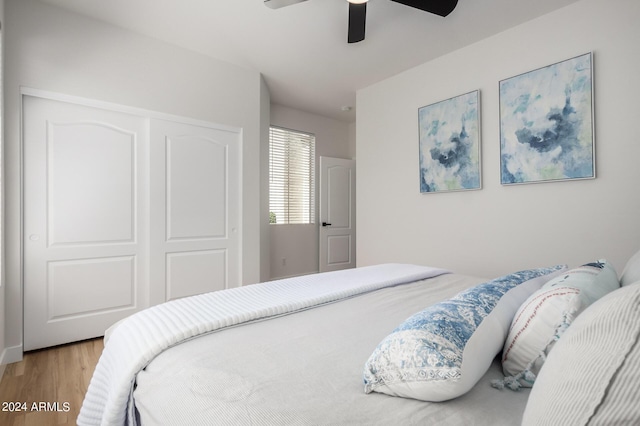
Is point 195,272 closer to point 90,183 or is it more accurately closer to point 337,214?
point 90,183

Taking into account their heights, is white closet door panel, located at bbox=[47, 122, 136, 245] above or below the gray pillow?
above

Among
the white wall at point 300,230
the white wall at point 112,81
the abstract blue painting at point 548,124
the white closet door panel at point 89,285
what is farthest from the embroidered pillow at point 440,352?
the white wall at point 300,230

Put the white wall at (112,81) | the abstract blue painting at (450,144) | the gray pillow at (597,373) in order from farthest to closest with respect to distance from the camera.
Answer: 1. the abstract blue painting at (450,144)
2. the white wall at (112,81)
3. the gray pillow at (597,373)

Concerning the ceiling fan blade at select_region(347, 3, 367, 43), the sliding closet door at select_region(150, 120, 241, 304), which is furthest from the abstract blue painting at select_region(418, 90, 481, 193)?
the sliding closet door at select_region(150, 120, 241, 304)

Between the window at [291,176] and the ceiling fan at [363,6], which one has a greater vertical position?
the ceiling fan at [363,6]

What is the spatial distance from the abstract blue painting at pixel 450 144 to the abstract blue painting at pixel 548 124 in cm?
25

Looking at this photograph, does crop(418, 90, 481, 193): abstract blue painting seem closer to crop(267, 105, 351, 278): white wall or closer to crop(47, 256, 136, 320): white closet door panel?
crop(267, 105, 351, 278): white wall

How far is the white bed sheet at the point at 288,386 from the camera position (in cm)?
68

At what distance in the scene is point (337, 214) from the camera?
5.26 m

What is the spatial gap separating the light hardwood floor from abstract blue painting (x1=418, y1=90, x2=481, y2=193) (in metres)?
3.30

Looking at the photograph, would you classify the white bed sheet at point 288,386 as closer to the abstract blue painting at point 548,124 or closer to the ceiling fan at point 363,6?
the ceiling fan at point 363,6

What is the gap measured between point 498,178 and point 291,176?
293 cm

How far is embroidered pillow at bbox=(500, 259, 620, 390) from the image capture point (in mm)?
765

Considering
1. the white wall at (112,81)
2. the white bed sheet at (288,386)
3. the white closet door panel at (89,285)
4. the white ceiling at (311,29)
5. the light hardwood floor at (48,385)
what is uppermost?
the white ceiling at (311,29)
